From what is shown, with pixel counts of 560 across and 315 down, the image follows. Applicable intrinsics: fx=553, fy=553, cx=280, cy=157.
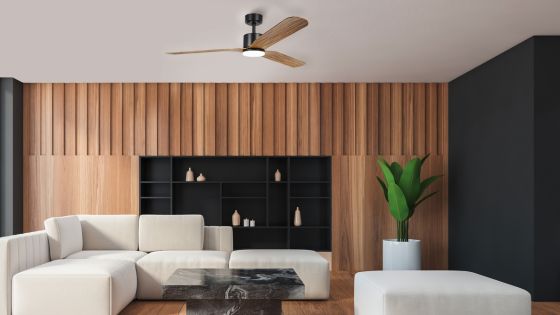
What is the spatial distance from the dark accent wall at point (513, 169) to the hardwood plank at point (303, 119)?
1998 millimetres

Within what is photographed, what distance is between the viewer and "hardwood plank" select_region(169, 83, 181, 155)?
7.45 m

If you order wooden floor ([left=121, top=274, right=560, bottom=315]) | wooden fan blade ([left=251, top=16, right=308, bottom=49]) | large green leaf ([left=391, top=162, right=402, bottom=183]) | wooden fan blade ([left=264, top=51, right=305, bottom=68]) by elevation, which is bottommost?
wooden floor ([left=121, top=274, right=560, bottom=315])

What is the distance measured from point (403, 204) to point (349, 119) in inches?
58.2

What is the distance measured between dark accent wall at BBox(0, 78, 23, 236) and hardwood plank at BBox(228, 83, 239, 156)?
9.10 ft

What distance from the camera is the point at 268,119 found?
7484 mm

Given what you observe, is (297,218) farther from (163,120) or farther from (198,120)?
(163,120)

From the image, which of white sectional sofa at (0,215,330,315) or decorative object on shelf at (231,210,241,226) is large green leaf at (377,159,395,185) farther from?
decorative object on shelf at (231,210,241,226)

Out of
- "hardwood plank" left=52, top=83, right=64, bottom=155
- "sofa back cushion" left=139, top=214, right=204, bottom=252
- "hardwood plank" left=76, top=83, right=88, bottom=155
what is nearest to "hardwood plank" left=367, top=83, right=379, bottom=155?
"sofa back cushion" left=139, top=214, right=204, bottom=252

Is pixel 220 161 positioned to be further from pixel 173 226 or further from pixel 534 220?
pixel 534 220

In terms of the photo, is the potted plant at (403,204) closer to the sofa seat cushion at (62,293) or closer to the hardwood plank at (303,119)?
the hardwood plank at (303,119)

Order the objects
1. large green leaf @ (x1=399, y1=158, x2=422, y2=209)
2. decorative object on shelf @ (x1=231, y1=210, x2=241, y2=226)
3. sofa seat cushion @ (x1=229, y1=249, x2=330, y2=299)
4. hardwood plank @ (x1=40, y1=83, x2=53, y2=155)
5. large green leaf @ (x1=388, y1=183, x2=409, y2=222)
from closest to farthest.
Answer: sofa seat cushion @ (x1=229, y1=249, x2=330, y2=299) < large green leaf @ (x1=388, y1=183, x2=409, y2=222) < large green leaf @ (x1=399, y1=158, x2=422, y2=209) < decorative object on shelf @ (x1=231, y1=210, x2=241, y2=226) < hardwood plank @ (x1=40, y1=83, x2=53, y2=155)

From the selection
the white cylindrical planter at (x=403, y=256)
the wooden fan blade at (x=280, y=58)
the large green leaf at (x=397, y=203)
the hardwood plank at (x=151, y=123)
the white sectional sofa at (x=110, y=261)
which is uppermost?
the wooden fan blade at (x=280, y=58)

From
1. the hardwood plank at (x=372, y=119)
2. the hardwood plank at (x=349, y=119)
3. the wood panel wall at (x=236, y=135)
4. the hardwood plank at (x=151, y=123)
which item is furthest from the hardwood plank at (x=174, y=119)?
the hardwood plank at (x=372, y=119)

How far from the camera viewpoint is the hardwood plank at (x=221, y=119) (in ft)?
24.5
